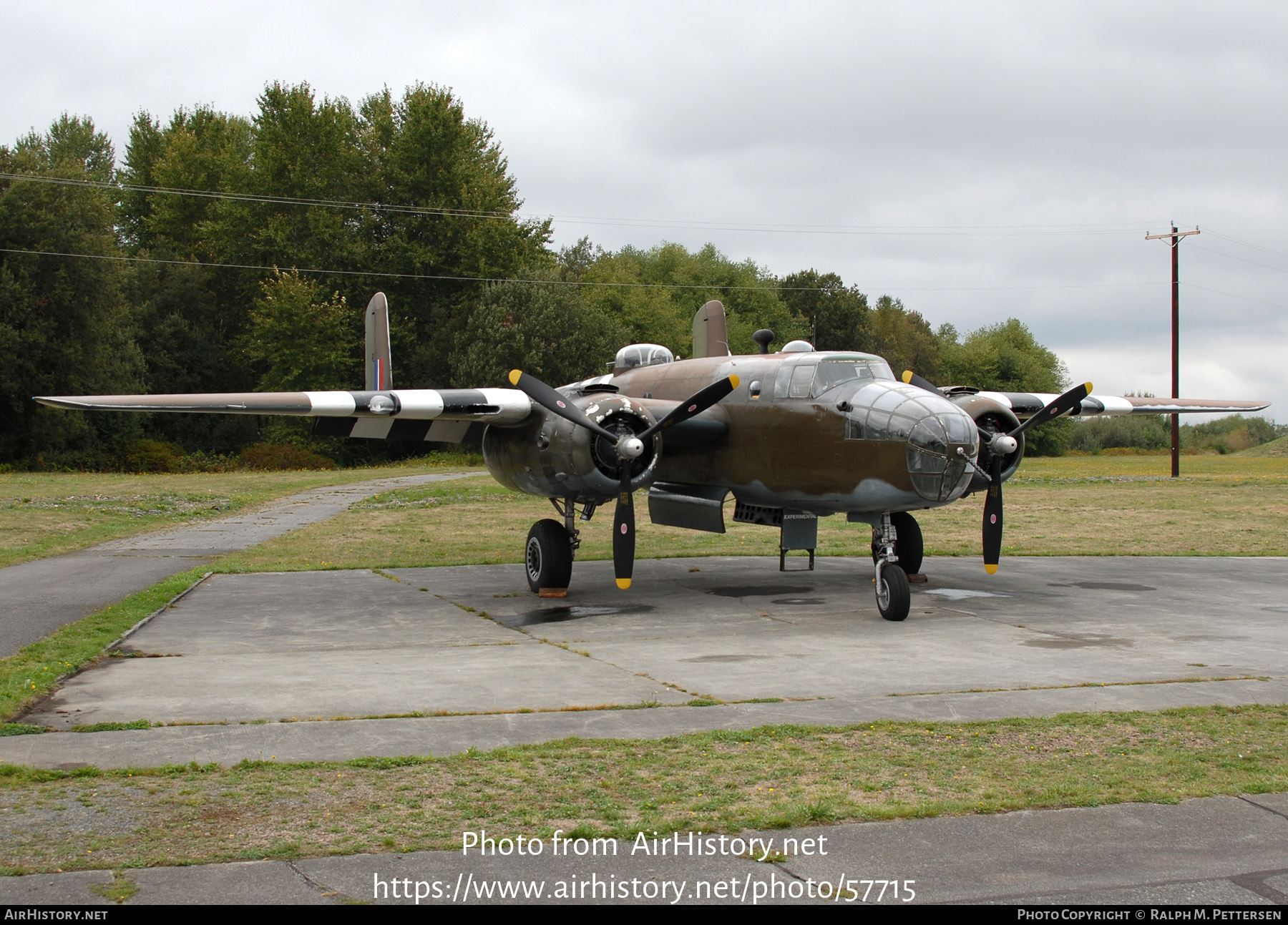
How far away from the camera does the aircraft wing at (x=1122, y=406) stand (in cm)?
1828

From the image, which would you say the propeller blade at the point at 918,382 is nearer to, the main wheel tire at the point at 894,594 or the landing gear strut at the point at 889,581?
the landing gear strut at the point at 889,581

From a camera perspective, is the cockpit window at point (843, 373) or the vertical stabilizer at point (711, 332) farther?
the vertical stabilizer at point (711, 332)

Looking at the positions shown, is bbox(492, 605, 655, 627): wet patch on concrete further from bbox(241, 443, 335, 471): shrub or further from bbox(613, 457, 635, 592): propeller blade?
bbox(241, 443, 335, 471): shrub

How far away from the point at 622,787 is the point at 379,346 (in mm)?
18138

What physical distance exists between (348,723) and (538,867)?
3354 millimetres

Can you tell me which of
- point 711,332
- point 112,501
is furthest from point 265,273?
point 711,332

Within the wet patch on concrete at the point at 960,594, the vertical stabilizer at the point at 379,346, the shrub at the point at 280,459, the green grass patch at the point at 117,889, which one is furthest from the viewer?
the shrub at the point at 280,459

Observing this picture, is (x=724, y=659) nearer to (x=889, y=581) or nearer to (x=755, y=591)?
(x=889, y=581)

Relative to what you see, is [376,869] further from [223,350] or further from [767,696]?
[223,350]

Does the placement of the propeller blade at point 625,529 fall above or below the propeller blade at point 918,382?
below

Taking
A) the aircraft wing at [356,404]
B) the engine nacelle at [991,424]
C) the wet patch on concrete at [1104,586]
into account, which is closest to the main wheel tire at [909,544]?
the engine nacelle at [991,424]

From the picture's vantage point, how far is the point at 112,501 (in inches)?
1241

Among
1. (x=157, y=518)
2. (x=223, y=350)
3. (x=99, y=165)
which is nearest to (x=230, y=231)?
(x=223, y=350)

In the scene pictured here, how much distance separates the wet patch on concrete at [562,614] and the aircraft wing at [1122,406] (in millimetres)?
6524
